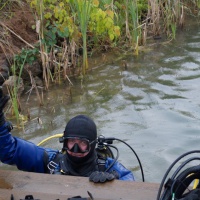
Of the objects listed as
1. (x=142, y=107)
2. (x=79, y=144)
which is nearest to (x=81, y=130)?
(x=79, y=144)

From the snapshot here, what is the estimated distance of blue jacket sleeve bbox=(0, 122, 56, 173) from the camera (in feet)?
13.3

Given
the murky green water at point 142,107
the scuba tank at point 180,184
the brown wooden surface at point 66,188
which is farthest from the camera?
the murky green water at point 142,107

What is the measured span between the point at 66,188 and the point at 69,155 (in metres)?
0.56

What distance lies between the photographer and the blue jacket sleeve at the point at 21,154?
159 inches

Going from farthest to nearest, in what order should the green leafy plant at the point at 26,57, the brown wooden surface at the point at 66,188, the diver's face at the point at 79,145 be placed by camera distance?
the green leafy plant at the point at 26,57, the diver's face at the point at 79,145, the brown wooden surface at the point at 66,188

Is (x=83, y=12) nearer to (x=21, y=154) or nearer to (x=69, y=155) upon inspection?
(x=21, y=154)

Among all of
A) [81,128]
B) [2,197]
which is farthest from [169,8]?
[2,197]

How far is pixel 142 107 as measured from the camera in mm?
6973

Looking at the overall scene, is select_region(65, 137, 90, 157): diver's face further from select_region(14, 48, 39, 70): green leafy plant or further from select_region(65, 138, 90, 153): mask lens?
select_region(14, 48, 39, 70): green leafy plant

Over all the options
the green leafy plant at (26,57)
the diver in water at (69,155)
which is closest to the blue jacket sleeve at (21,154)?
the diver in water at (69,155)

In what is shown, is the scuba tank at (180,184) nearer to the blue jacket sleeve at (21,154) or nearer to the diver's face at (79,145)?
the diver's face at (79,145)

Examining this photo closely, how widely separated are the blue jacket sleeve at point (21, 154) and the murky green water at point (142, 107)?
1562 millimetres

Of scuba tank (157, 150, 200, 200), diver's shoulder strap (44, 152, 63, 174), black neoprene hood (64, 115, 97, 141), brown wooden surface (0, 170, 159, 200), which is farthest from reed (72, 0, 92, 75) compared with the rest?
scuba tank (157, 150, 200, 200)

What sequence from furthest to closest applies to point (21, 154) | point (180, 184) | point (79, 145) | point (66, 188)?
point (21, 154)
point (79, 145)
point (66, 188)
point (180, 184)
